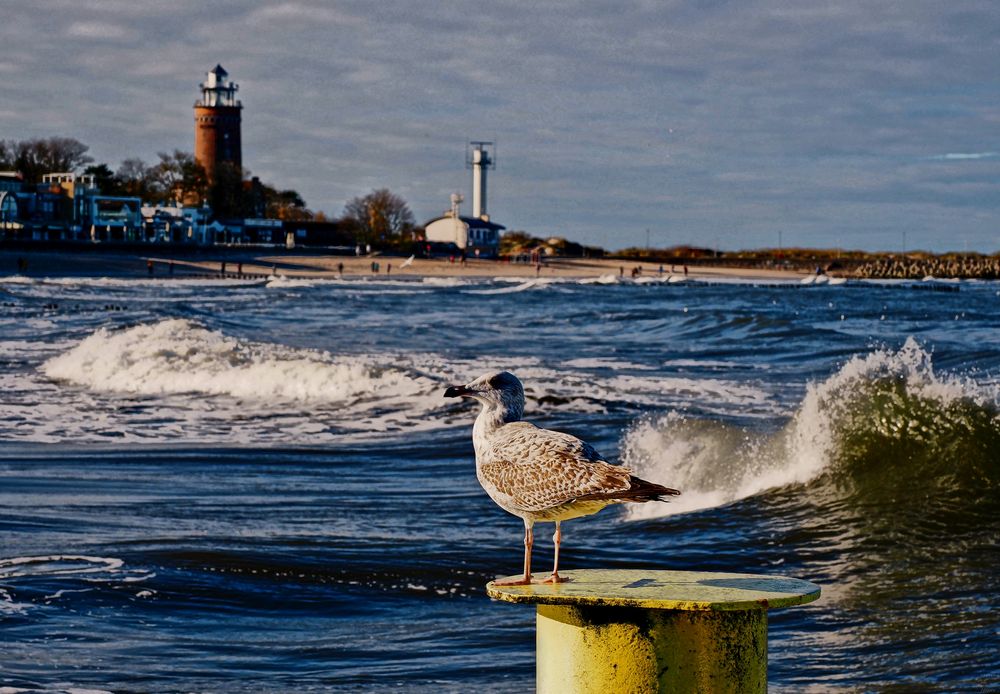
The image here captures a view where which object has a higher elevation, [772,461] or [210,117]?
[210,117]

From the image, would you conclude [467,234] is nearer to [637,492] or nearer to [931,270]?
[931,270]

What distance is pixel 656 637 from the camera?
328cm

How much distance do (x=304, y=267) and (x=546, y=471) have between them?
114129mm

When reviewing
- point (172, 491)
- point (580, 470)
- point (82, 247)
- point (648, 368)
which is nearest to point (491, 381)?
point (580, 470)

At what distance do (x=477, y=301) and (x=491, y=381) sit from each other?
216 ft

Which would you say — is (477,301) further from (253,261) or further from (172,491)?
(172,491)

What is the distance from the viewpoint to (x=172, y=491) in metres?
12.2

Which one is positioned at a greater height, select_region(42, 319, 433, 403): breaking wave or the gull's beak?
the gull's beak

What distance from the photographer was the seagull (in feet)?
12.6

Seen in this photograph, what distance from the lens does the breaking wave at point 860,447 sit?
480 inches

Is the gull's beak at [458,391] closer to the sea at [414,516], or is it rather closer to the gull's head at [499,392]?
the gull's head at [499,392]

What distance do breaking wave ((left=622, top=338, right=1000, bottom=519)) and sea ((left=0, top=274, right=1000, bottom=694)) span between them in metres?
0.04

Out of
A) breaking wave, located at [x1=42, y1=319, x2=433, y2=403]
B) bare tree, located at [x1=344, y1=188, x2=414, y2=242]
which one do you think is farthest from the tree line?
breaking wave, located at [x1=42, y1=319, x2=433, y2=403]

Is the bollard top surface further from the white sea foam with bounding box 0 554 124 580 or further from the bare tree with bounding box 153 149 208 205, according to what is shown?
the bare tree with bounding box 153 149 208 205
